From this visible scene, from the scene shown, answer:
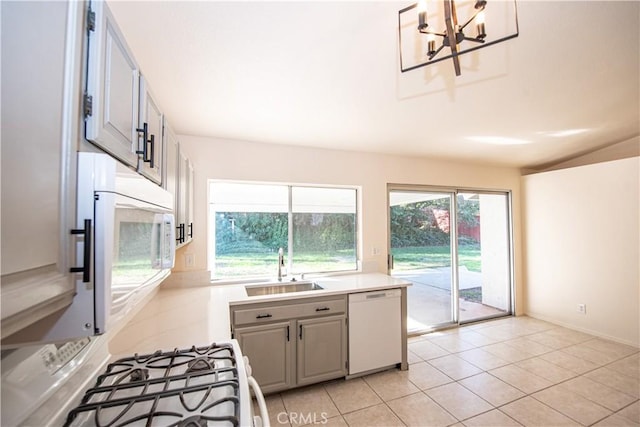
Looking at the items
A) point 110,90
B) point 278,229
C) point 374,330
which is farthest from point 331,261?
point 110,90

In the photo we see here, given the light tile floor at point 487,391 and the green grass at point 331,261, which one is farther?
the green grass at point 331,261

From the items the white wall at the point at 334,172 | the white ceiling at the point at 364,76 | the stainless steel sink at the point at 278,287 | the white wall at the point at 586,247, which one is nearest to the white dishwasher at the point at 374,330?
the stainless steel sink at the point at 278,287

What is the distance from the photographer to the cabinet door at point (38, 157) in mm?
430

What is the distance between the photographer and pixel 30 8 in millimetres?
473

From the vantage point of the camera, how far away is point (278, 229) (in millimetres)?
3150

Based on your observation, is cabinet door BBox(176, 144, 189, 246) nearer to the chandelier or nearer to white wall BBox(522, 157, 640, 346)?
the chandelier

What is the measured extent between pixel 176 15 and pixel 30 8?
3.62 feet

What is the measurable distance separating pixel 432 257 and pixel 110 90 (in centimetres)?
394

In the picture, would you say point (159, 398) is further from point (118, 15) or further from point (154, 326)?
point (118, 15)

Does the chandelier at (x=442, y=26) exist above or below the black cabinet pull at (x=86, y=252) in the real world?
above

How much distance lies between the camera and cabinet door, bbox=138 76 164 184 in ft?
3.31

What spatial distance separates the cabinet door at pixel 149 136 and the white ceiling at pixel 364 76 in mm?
521

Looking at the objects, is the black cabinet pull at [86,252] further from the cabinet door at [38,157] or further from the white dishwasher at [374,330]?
the white dishwasher at [374,330]

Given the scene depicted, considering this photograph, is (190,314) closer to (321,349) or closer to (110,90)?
(321,349)
